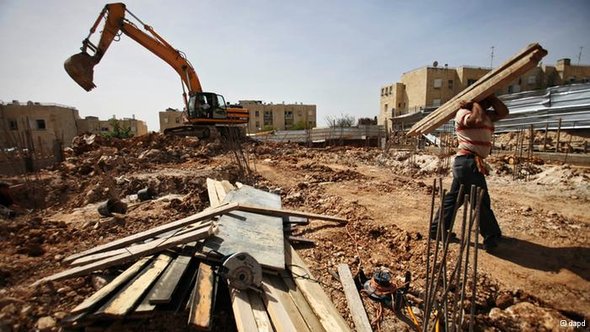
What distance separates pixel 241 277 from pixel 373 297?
125 cm

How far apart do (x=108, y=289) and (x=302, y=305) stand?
5.37 feet

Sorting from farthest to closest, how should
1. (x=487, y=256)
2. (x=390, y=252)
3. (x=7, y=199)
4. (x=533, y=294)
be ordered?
(x=7, y=199) < (x=390, y=252) < (x=487, y=256) < (x=533, y=294)

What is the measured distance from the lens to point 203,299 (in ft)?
6.82

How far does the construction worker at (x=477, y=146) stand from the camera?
2850 millimetres

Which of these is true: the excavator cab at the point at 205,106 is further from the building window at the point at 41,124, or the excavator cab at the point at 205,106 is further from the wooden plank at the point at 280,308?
the building window at the point at 41,124

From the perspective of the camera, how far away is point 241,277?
7.63 feet

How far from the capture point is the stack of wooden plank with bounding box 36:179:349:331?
1.97 metres

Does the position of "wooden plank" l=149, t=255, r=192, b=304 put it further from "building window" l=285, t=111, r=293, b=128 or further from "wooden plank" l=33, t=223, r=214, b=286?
"building window" l=285, t=111, r=293, b=128

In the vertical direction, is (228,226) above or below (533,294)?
above

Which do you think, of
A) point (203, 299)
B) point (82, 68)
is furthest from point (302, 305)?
point (82, 68)

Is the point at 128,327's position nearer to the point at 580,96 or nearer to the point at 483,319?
the point at 483,319

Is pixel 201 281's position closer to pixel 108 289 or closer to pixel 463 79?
pixel 108 289

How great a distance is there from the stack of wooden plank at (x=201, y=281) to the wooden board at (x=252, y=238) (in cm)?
1

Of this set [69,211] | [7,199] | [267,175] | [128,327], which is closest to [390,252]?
[128,327]
